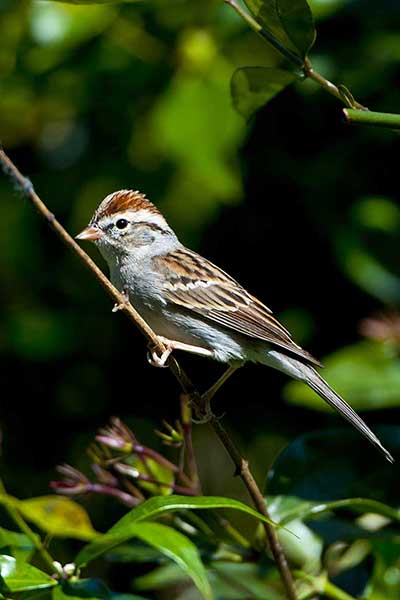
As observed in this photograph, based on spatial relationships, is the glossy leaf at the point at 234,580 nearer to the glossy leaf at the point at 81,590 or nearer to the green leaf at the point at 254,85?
the glossy leaf at the point at 81,590

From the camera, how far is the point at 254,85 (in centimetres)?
196

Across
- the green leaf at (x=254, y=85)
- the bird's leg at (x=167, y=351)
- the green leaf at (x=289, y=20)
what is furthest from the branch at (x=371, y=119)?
the bird's leg at (x=167, y=351)

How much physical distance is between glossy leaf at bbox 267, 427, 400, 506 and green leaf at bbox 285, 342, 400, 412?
0.56m

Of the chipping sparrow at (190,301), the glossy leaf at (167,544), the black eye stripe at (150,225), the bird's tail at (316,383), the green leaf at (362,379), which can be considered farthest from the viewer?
the black eye stripe at (150,225)

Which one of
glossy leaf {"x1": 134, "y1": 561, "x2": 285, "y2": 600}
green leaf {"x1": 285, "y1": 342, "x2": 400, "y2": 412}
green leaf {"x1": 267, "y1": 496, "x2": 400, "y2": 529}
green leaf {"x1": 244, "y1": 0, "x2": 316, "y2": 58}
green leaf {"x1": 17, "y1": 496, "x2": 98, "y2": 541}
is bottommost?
glossy leaf {"x1": 134, "y1": 561, "x2": 285, "y2": 600}

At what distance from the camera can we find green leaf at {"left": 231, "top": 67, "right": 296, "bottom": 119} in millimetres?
1920

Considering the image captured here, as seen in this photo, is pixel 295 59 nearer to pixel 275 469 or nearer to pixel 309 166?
pixel 275 469

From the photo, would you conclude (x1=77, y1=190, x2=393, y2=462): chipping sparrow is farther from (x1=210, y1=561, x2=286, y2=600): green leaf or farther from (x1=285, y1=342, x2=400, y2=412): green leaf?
(x1=210, y1=561, x2=286, y2=600): green leaf

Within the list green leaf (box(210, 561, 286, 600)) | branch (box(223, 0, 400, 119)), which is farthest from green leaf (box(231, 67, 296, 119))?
green leaf (box(210, 561, 286, 600))

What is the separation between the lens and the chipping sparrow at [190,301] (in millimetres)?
2863

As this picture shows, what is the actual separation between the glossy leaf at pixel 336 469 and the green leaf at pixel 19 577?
0.68 m

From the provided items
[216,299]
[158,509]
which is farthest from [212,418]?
[216,299]

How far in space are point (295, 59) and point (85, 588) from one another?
3.20 ft

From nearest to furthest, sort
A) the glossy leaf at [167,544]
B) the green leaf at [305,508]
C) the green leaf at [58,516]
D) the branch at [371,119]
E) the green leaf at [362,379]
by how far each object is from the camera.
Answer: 1. the branch at [371,119]
2. the glossy leaf at [167,544]
3. the green leaf at [305,508]
4. the green leaf at [58,516]
5. the green leaf at [362,379]
